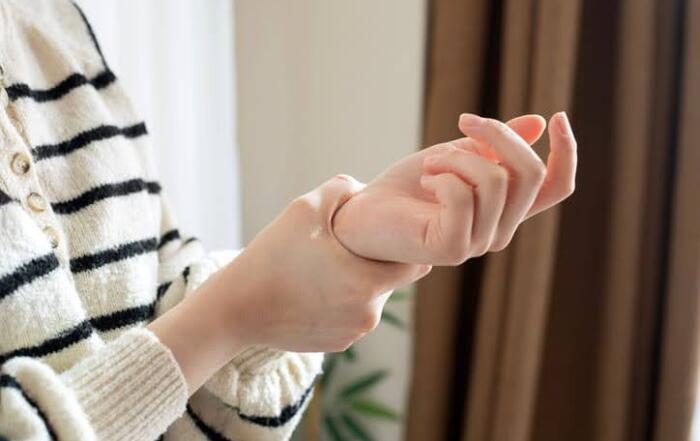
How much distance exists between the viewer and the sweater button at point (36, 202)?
56 centimetres

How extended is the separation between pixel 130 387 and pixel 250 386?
15cm

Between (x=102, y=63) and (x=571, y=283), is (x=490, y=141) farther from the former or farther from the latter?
(x=571, y=283)

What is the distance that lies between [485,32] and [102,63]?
2.38ft

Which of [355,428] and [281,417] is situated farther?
[355,428]

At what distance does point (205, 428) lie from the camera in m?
0.65

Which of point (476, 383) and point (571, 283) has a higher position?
point (571, 283)

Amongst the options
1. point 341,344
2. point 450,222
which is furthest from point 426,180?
point 341,344

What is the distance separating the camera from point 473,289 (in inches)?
54.2

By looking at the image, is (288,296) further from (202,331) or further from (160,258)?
(160,258)

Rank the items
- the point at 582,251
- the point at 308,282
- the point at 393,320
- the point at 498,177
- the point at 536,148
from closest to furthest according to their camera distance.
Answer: the point at 498,177
the point at 308,282
the point at 536,148
the point at 582,251
the point at 393,320

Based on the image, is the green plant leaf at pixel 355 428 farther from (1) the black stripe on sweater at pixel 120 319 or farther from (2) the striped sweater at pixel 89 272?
(1) the black stripe on sweater at pixel 120 319

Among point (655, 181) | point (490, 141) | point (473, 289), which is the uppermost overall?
point (490, 141)

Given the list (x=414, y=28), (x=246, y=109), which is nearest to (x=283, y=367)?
(x=414, y=28)

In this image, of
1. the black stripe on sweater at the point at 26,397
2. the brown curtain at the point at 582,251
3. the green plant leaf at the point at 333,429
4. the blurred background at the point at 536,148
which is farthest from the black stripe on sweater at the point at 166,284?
the green plant leaf at the point at 333,429
